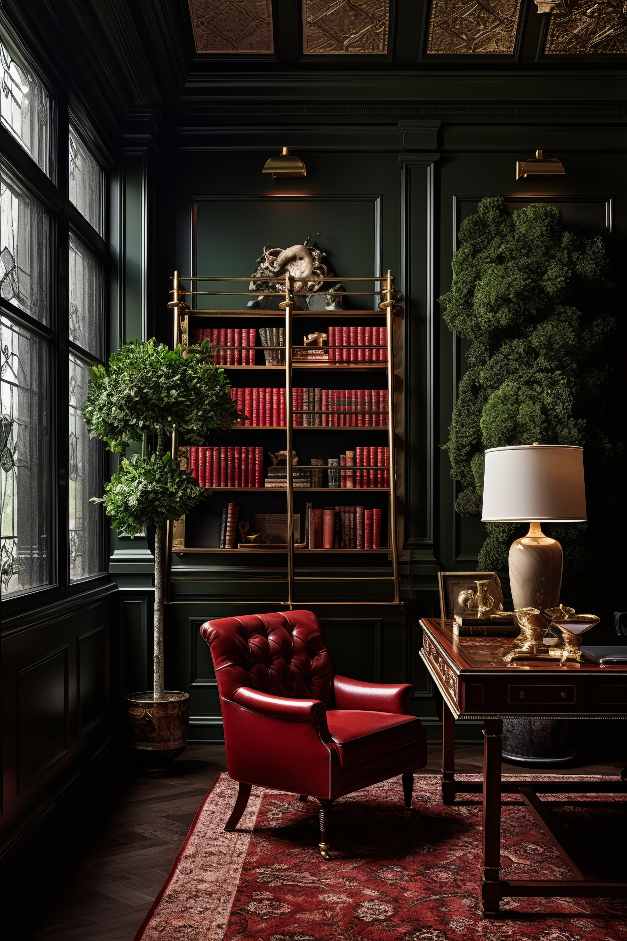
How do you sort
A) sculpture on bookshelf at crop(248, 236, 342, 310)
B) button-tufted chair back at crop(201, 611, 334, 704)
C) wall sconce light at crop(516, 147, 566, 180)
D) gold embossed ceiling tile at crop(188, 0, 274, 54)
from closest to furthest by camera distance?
button-tufted chair back at crop(201, 611, 334, 704)
gold embossed ceiling tile at crop(188, 0, 274, 54)
wall sconce light at crop(516, 147, 566, 180)
sculpture on bookshelf at crop(248, 236, 342, 310)

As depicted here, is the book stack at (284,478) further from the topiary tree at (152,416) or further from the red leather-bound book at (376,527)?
the topiary tree at (152,416)

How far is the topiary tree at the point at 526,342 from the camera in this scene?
187 inches

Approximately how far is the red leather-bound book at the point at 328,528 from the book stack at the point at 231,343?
101 centimetres

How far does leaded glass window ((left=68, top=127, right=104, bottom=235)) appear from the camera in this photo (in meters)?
4.58

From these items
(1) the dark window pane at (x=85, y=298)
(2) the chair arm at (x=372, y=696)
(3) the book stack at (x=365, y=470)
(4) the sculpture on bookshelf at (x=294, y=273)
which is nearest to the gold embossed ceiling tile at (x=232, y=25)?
(4) the sculpture on bookshelf at (x=294, y=273)

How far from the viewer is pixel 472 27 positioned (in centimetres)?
506

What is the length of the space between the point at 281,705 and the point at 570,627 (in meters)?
1.18

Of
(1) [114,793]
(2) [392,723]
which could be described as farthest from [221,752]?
(2) [392,723]

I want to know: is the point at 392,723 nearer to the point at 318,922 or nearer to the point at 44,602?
the point at 318,922

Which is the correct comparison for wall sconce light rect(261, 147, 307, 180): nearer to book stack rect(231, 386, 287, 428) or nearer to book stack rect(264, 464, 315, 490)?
book stack rect(231, 386, 287, 428)

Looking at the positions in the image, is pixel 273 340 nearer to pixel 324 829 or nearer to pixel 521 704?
pixel 324 829

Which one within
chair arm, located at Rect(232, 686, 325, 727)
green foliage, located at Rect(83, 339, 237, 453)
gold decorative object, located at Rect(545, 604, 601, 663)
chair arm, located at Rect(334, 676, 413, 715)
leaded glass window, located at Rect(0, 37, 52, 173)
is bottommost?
chair arm, located at Rect(334, 676, 413, 715)

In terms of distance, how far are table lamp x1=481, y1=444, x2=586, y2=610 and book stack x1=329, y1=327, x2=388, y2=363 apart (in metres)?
1.87

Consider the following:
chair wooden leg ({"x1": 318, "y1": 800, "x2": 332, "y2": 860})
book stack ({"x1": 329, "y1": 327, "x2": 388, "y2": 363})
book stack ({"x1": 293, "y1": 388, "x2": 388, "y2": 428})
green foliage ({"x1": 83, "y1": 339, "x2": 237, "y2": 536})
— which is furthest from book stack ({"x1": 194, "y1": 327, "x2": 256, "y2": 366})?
chair wooden leg ({"x1": 318, "y1": 800, "x2": 332, "y2": 860})
